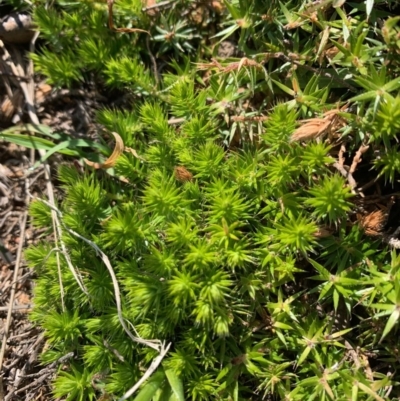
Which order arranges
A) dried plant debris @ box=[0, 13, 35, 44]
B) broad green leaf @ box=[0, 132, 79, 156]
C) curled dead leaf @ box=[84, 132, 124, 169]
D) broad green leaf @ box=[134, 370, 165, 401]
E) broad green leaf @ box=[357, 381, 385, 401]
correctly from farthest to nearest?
dried plant debris @ box=[0, 13, 35, 44] < broad green leaf @ box=[0, 132, 79, 156] < curled dead leaf @ box=[84, 132, 124, 169] < broad green leaf @ box=[134, 370, 165, 401] < broad green leaf @ box=[357, 381, 385, 401]

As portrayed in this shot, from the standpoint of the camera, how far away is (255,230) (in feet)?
6.59

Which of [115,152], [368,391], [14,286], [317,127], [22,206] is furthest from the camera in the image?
[22,206]

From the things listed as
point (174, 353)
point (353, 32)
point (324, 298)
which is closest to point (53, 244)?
point (174, 353)

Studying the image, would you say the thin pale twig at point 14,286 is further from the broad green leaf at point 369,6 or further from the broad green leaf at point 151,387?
the broad green leaf at point 369,6

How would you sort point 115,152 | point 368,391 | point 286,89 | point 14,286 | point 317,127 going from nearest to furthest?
point 368,391 → point 317,127 → point 286,89 → point 115,152 → point 14,286

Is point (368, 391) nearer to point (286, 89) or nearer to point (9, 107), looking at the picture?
point (286, 89)

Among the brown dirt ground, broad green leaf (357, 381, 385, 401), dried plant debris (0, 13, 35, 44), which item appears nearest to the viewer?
broad green leaf (357, 381, 385, 401)

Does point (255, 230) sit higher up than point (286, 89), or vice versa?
point (286, 89)

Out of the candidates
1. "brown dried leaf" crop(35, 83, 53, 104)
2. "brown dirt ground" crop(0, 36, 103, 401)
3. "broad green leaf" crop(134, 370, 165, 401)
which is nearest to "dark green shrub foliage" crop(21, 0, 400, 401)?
"broad green leaf" crop(134, 370, 165, 401)

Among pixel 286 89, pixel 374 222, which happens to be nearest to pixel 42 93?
pixel 286 89

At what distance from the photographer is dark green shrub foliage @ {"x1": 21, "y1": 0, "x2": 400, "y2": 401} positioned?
1.83 m

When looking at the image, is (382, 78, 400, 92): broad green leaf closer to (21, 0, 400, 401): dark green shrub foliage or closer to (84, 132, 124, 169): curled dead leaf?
(21, 0, 400, 401): dark green shrub foliage

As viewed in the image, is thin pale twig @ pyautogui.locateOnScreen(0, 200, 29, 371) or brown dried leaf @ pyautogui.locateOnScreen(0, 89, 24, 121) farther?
brown dried leaf @ pyautogui.locateOnScreen(0, 89, 24, 121)

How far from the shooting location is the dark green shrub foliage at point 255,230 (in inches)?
72.1
